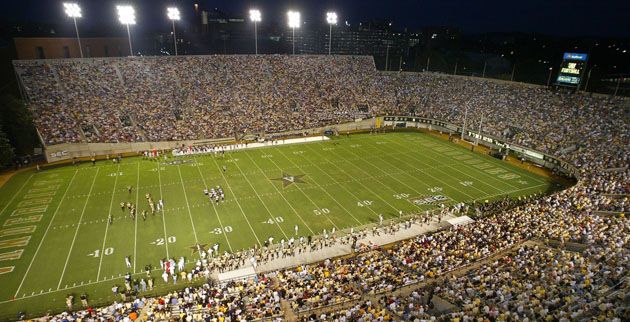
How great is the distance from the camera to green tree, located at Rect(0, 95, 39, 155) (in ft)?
108

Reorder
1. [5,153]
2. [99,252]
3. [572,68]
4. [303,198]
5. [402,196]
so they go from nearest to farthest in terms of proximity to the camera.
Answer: [99,252] < [303,198] < [402,196] < [5,153] < [572,68]

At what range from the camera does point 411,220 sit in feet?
79.0

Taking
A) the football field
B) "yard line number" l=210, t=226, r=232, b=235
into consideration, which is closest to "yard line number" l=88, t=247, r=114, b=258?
the football field

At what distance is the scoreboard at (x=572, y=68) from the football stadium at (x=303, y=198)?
359mm

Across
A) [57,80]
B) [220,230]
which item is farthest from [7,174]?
[220,230]

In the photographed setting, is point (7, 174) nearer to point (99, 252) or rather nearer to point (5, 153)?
point (5, 153)

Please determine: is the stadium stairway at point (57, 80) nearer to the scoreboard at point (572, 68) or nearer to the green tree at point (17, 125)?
the green tree at point (17, 125)

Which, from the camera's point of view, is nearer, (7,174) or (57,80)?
(7,174)

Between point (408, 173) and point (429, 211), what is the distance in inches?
319

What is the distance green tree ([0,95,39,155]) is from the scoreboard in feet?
188

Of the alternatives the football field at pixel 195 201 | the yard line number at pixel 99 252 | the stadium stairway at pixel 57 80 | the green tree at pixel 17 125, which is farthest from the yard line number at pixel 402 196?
the stadium stairway at pixel 57 80

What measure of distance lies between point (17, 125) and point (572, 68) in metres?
58.1

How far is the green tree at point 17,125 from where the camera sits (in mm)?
33031

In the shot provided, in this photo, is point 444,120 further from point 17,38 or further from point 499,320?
point 17,38
